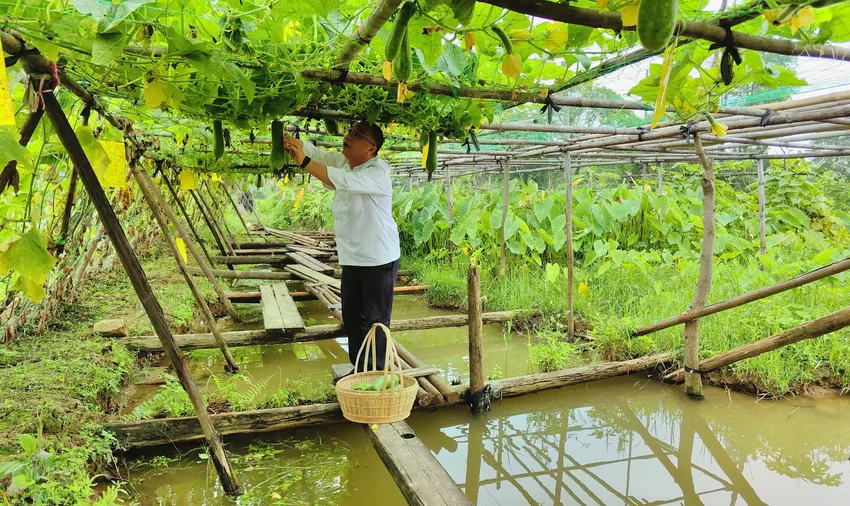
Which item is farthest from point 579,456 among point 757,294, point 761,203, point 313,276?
point 761,203

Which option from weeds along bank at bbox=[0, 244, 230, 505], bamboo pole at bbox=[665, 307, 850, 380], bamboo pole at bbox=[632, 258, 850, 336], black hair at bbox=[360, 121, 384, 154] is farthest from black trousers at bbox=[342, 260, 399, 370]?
bamboo pole at bbox=[665, 307, 850, 380]

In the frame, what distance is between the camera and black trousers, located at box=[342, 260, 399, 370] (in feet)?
9.66

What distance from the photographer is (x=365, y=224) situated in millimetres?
2895

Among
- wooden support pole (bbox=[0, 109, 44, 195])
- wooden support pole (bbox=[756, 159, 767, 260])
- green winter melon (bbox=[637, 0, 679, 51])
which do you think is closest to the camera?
green winter melon (bbox=[637, 0, 679, 51])

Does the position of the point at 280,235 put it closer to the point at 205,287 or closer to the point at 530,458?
the point at 205,287

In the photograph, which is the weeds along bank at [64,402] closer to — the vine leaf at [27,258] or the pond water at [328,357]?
the pond water at [328,357]

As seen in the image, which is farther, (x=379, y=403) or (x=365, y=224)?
(x=365, y=224)

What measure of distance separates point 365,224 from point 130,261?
1.24 meters

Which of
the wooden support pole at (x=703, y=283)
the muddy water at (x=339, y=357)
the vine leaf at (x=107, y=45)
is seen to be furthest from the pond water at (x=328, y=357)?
the vine leaf at (x=107, y=45)

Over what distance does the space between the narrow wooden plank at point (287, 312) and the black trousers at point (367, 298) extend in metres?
0.84

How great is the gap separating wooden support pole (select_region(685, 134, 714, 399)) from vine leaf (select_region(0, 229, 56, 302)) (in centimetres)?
359

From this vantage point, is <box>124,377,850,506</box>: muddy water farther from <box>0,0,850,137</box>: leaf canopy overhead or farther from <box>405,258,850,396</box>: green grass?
<box>0,0,850,137</box>: leaf canopy overhead

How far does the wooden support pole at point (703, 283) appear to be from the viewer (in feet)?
11.6

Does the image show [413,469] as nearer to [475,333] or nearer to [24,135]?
[475,333]
